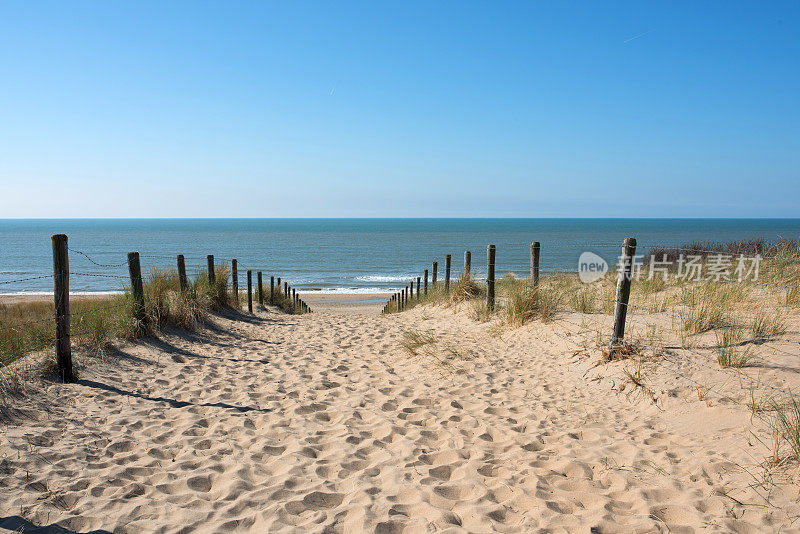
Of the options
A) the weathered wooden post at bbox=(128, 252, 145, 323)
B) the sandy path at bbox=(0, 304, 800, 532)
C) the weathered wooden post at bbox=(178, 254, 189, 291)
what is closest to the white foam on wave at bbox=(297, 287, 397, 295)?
the weathered wooden post at bbox=(178, 254, 189, 291)

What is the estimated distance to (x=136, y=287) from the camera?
6.96 meters

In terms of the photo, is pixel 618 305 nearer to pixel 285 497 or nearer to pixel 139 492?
pixel 285 497

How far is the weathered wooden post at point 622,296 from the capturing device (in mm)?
5758

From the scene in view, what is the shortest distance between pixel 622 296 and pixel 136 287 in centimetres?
699

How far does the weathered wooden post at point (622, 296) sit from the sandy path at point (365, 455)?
1.96 ft

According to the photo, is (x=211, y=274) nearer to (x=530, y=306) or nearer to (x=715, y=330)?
(x=530, y=306)

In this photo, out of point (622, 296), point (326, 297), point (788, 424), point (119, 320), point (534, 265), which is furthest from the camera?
point (326, 297)

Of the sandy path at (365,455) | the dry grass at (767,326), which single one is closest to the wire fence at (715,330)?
the dry grass at (767,326)

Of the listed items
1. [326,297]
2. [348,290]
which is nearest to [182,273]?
[326,297]

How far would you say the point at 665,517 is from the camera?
2861mm

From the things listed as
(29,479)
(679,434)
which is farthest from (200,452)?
(679,434)

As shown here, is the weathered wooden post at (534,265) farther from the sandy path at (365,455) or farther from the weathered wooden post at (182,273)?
the weathered wooden post at (182,273)

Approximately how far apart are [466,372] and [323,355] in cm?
246

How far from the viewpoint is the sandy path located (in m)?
2.83
